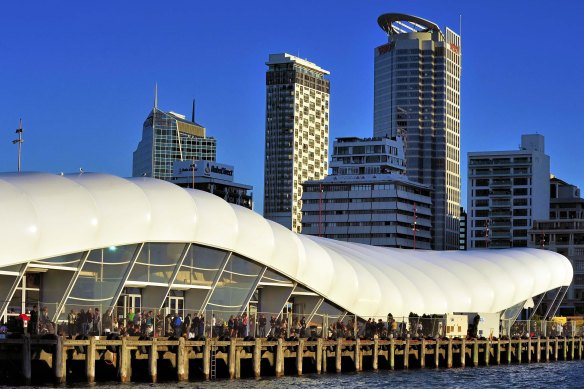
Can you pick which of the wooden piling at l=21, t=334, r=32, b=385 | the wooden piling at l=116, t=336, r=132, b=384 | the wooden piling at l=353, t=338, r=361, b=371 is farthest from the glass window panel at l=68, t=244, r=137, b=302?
the wooden piling at l=353, t=338, r=361, b=371

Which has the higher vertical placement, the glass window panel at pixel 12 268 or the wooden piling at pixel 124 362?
the glass window panel at pixel 12 268

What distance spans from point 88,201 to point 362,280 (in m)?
24.9

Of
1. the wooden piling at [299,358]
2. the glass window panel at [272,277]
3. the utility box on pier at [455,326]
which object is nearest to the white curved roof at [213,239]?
the glass window panel at [272,277]

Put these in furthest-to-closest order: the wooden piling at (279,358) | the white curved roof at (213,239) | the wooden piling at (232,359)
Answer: the wooden piling at (279,358) → the wooden piling at (232,359) → the white curved roof at (213,239)

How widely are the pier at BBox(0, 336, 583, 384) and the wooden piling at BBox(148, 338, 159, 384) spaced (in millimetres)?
41

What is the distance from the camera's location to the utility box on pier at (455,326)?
7669 cm

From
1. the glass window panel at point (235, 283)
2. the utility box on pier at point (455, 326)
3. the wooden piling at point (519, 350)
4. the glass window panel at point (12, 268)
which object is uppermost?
the glass window panel at point (12, 268)

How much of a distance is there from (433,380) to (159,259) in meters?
15.3

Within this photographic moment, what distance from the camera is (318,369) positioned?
200 ft

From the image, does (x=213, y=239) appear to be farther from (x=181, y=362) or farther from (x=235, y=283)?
(x=181, y=362)

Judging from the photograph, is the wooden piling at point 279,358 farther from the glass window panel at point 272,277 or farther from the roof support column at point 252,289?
the glass window panel at point 272,277

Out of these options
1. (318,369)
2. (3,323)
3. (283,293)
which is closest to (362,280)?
(283,293)

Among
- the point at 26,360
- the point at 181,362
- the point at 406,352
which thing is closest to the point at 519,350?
the point at 406,352

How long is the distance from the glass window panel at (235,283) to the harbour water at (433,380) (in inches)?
311
